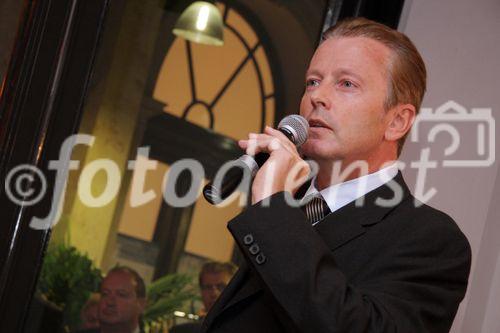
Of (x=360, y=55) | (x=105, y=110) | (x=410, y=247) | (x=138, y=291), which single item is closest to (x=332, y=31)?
(x=360, y=55)

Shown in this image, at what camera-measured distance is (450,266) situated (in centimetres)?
163

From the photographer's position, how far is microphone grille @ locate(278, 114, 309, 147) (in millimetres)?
1673

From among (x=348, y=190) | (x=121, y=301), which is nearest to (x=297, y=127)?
(x=348, y=190)

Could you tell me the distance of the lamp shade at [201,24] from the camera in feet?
9.59

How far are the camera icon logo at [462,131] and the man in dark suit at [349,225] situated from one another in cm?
97

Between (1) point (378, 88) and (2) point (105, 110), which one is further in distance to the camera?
(2) point (105, 110)

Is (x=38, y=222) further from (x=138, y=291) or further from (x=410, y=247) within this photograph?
(x=410, y=247)

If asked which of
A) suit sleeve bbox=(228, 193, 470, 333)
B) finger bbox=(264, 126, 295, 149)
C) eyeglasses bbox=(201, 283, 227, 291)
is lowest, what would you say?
eyeglasses bbox=(201, 283, 227, 291)

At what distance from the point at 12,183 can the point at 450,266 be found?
1.52 meters

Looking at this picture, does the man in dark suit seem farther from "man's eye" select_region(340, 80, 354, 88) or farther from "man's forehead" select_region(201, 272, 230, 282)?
"man's forehead" select_region(201, 272, 230, 282)

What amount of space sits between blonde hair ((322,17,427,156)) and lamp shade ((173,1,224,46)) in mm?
1068

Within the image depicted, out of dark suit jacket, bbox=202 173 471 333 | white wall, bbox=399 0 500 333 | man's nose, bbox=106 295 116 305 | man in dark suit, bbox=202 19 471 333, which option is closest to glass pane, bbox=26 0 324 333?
man's nose, bbox=106 295 116 305

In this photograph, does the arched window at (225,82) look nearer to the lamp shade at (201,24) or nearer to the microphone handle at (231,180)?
the lamp shade at (201,24)

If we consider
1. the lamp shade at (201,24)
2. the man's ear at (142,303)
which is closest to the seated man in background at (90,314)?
the man's ear at (142,303)
